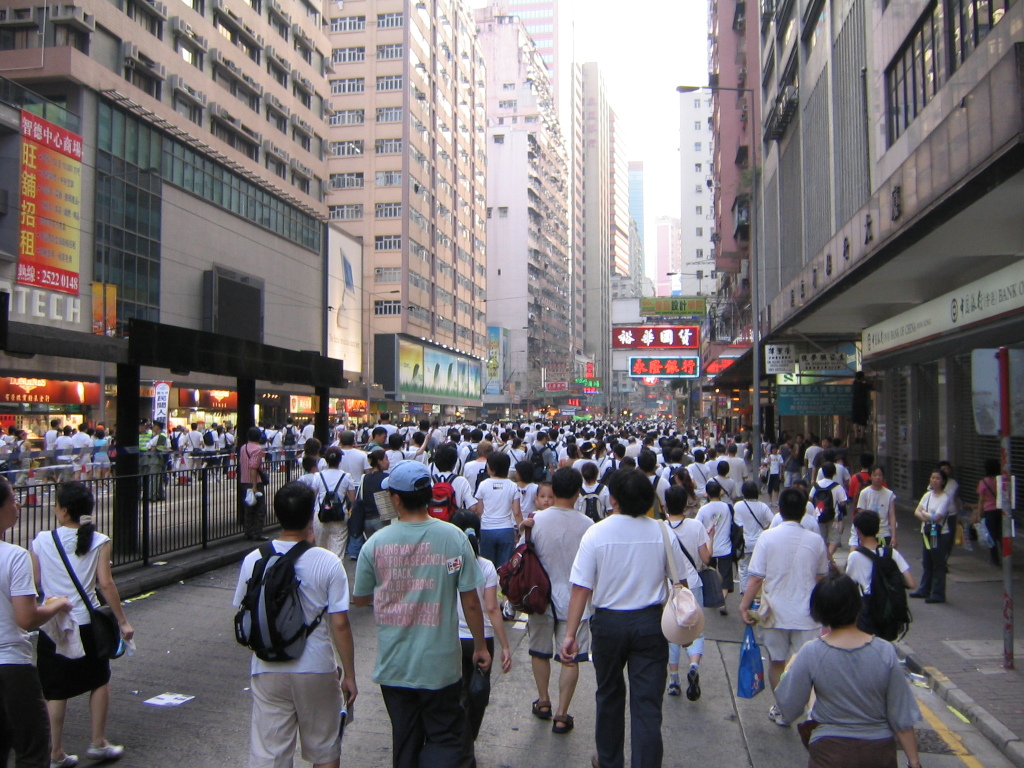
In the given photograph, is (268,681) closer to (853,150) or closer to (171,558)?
(171,558)

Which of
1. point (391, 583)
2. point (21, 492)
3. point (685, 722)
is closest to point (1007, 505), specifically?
point (685, 722)

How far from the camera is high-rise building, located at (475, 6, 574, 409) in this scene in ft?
344

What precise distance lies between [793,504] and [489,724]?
2.48 meters

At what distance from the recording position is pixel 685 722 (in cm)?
583

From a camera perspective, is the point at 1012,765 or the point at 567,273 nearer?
the point at 1012,765

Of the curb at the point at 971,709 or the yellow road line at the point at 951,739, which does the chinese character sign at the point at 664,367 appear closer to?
the curb at the point at 971,709

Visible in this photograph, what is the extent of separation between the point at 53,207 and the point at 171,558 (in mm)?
22627

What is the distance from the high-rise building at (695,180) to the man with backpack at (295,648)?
325ft

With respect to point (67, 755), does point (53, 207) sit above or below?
above

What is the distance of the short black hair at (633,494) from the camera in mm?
4500

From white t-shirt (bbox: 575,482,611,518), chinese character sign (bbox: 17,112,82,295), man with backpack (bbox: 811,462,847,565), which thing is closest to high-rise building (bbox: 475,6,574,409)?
chinese character sign (bbox: 17,112,82,295)

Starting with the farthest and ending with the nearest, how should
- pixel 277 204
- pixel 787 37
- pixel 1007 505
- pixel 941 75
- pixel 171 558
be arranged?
pixel 277 204 → pixel 787 37 → pixel 941 75 → pixel 171 558 → pixel 1007 505

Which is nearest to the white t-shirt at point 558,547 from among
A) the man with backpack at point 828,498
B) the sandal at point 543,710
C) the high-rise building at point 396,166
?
the sandal at point 543,710

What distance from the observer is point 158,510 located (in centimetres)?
1080
